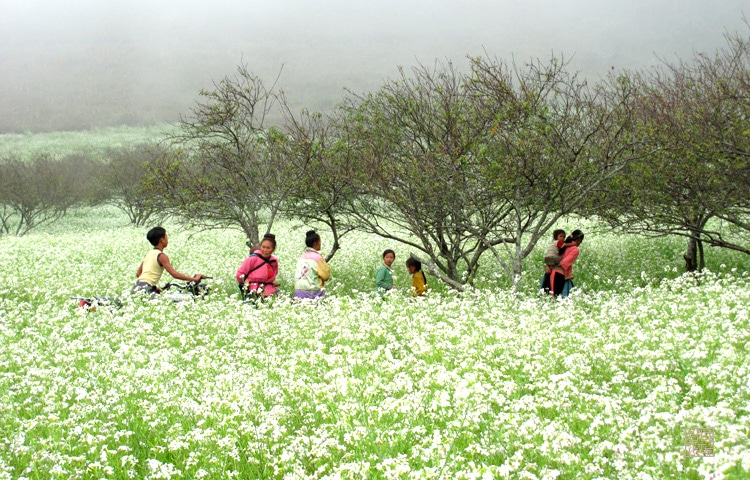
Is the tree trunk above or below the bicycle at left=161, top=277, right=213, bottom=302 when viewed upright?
above

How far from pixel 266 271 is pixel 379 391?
653cm

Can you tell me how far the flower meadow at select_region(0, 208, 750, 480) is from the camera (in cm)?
454

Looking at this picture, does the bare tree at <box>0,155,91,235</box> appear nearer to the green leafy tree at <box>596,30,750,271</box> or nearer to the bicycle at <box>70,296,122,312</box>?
the bicycle at <box>70,296,122,312</box>

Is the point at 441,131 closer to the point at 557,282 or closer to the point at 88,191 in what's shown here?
the point at 557,282

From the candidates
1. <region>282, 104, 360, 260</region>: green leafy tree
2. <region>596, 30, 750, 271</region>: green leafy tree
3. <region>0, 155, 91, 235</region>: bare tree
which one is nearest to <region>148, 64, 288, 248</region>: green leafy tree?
<region>282, 104, 360, 260</region>: green leafy tree

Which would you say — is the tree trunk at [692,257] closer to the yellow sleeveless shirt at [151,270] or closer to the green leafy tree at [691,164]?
the green leafy tree at [691,164]

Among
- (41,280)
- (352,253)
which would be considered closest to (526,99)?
(352,253)

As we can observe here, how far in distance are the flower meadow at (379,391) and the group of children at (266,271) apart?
64 centimetres

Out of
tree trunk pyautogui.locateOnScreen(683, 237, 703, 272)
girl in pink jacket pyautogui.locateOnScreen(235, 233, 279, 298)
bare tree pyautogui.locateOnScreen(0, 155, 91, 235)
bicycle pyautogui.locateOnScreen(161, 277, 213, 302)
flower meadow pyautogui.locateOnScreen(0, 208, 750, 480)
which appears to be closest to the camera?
flower meadow pyautogui.locateOnScreen(0, 208, 750, 480)

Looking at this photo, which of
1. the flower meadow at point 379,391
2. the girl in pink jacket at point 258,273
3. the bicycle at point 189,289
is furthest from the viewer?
the bicycle at point 189,289

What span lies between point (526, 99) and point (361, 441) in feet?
29.2

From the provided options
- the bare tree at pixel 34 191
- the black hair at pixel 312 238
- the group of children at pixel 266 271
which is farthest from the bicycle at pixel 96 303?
the bare tree at pixel 34 191

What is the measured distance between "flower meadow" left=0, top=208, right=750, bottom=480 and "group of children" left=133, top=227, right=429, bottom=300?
0.64m

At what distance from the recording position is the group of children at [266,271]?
12.0 metres
